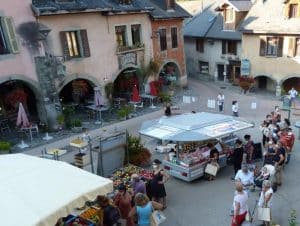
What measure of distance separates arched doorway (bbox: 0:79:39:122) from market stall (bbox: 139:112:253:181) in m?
9.68

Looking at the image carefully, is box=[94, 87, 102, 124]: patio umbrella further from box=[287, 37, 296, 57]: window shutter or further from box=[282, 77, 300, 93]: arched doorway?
box=[282, 77, 300, 93]: arched doorway

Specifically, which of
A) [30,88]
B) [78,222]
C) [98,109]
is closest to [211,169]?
[78,222]

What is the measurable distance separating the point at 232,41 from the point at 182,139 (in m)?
20.9

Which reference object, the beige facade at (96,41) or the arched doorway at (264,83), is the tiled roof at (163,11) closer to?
the beige facade at (96,41)

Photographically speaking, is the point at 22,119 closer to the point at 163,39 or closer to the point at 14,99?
the point at 14,99

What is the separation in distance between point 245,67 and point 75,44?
14398mm

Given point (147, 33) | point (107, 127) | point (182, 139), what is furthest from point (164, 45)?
point (182, 139)

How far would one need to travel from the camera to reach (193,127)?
41.2 feet

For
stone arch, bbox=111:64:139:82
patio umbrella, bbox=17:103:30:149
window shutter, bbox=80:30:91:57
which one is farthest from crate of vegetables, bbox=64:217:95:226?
stone arch, bbox=111:64:139:82

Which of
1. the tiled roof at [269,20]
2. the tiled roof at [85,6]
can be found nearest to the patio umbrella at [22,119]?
the tiled roof at [85,6]

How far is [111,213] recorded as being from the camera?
27.2ft

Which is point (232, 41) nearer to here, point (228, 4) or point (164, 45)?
point (228, 4)

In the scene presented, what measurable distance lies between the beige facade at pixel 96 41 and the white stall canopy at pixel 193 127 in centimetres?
933

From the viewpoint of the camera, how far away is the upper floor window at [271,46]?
25869mm
